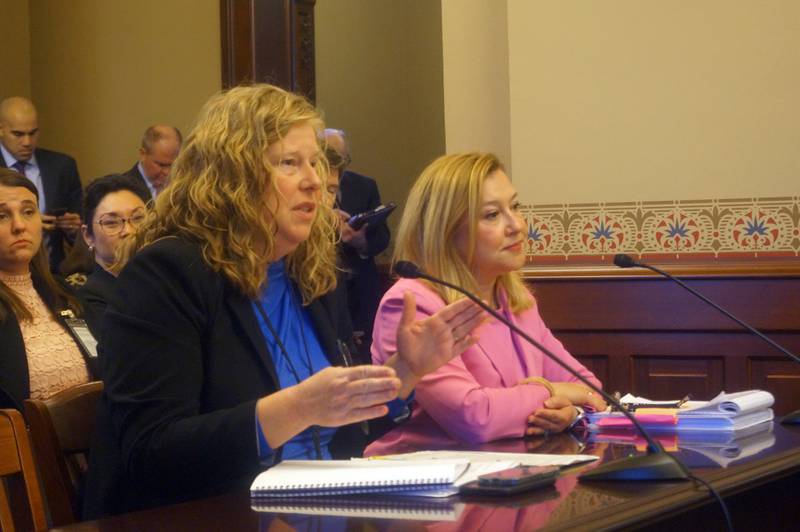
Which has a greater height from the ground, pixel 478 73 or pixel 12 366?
pixel 478 73

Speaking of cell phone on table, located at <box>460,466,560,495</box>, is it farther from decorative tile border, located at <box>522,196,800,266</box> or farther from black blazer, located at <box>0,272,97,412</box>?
decorative tile border, located at <box>522,196,800,266</box>

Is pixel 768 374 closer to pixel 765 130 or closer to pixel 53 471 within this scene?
pixel 765 130

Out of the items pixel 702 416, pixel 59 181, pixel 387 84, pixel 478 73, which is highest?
Answer: pixel 387 84

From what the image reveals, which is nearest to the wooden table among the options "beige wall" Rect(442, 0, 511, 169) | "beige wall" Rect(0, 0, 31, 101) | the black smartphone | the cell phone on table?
the cell phone on table

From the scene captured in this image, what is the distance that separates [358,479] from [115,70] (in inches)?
240

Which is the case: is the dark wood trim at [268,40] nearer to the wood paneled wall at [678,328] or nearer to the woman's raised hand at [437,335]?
the wood paneled wall at [678,328]

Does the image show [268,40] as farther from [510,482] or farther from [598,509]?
[598,509]

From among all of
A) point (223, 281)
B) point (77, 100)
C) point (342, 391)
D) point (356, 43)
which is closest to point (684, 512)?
point (342, 391)

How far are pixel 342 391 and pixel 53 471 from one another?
682 mm

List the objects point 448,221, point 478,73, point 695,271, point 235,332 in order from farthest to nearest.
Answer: point 478,73
point 695,271
point 448,221
point 235,332

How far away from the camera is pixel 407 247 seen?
2883mm

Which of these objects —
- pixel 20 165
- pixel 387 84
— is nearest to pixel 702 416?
pixel 20 165

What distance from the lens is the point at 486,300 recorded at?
9.32ft

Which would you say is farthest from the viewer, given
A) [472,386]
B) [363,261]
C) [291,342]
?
[363,261]
